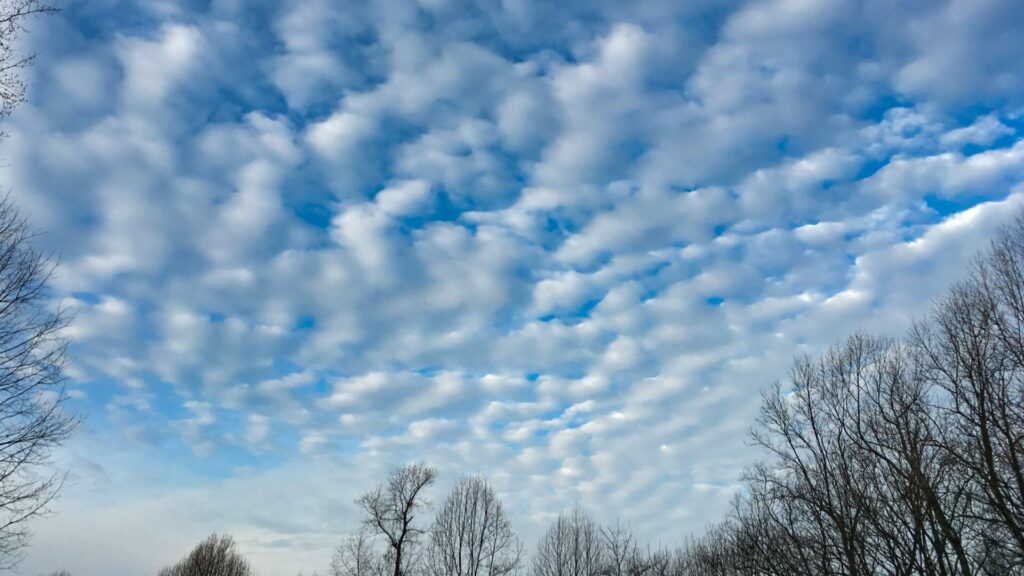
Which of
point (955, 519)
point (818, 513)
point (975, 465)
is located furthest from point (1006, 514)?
point (818, 513)

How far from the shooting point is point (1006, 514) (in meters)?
18.3

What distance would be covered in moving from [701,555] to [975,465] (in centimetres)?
3575

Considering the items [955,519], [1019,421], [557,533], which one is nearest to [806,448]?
[955,519]

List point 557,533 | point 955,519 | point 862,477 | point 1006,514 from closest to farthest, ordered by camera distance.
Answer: point 1006,514
point 955,519
point 862,477
point 557,533

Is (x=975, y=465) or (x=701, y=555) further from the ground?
(x=975, y=465)

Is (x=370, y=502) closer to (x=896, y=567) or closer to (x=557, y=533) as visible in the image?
(x=557, y=533)

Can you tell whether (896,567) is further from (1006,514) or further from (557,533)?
(557,533)

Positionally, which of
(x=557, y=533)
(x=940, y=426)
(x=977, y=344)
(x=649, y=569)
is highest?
(x=977, y=344)

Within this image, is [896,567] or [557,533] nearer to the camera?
[896,567]

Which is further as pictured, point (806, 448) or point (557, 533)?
point (557, 533)

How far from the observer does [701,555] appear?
51.2 metres

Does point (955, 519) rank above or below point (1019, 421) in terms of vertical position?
below

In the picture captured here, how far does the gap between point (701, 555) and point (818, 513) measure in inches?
1109

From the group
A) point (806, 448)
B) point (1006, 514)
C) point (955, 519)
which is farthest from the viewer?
point (806, 448)
